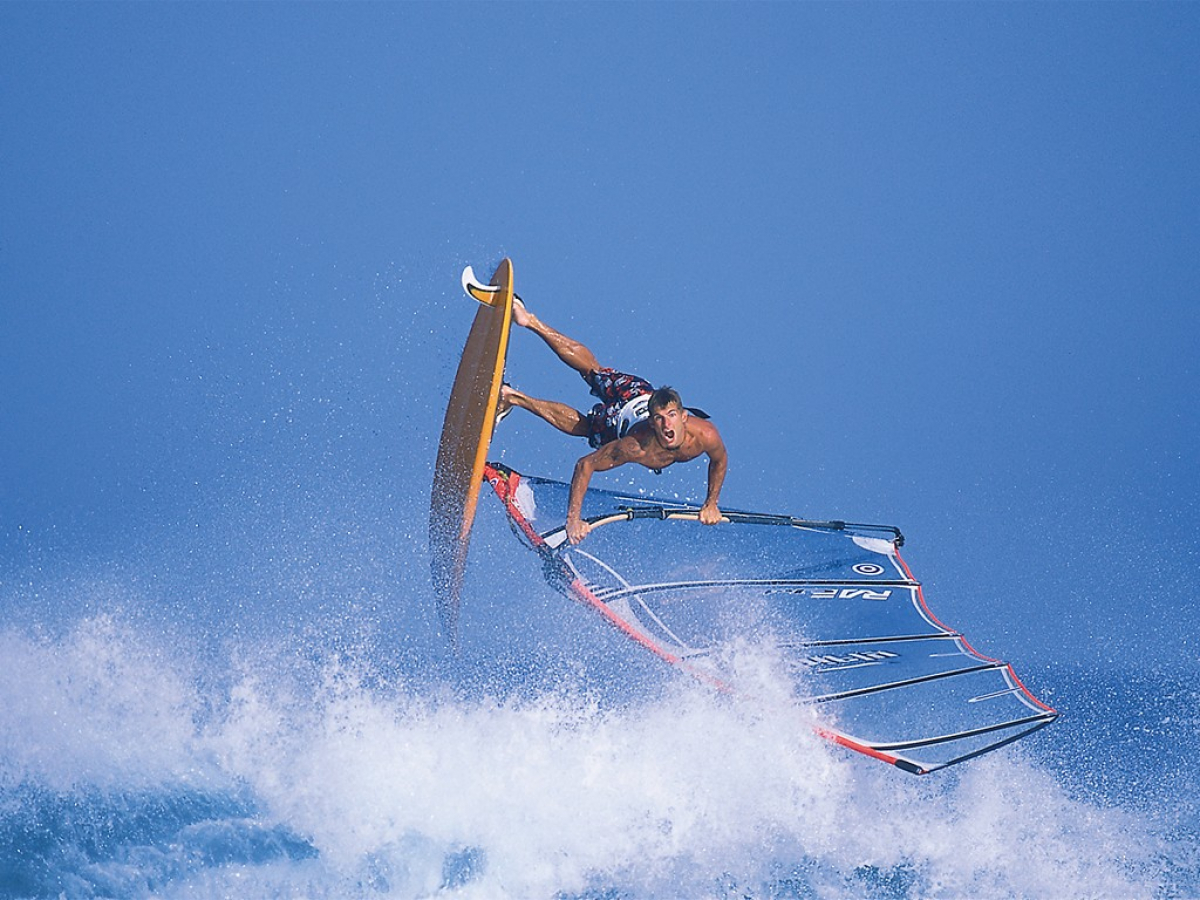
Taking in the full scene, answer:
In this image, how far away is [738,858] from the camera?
15.9 ft

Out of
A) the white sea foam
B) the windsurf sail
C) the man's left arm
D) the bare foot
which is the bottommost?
the white sea foam

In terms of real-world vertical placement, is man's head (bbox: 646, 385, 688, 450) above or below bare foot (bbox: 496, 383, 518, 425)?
below

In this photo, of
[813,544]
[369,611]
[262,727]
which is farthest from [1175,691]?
[262,727]

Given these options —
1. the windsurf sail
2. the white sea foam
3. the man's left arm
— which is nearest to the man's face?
the man's left arm

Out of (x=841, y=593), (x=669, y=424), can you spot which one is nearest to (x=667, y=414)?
(x=669, y=424)

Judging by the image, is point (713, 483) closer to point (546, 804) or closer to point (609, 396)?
point (609, 396)

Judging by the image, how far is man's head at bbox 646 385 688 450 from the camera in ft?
14.2

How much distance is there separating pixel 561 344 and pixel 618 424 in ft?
1.39

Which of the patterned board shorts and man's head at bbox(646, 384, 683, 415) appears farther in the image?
the patterned board shorts

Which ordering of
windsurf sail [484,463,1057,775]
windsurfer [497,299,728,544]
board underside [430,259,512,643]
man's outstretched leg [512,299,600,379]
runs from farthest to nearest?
man's outstretched leg [512,299,600,379]
windsurfer [497,299,728,544]
board underside [430,259,512,643]
windsurf sail [484,463,1057,775]

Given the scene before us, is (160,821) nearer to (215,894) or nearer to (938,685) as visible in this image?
(215,894)

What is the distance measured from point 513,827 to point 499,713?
55 centimetres

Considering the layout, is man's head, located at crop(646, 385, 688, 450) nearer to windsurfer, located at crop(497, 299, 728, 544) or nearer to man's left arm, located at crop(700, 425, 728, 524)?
windsurfer, located at crop(497, 299, 728, 544)

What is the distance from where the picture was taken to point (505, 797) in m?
5.02
